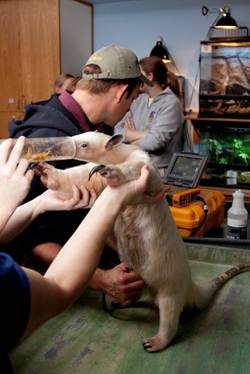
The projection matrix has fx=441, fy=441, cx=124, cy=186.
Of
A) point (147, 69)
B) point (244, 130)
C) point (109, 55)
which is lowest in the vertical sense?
point (244, 130)

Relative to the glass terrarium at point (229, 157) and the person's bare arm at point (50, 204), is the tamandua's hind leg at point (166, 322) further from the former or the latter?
the glass terrarium at point (229, 157)

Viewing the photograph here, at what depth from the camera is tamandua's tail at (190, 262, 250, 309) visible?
131 centimetres

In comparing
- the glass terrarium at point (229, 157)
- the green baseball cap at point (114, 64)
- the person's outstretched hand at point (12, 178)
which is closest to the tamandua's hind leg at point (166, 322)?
the person's outstretched hand at point (12, 178)

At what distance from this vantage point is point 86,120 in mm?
1507

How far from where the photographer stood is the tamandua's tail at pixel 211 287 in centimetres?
131

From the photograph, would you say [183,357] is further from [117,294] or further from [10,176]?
[10,176]

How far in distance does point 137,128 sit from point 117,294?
7.03 ft

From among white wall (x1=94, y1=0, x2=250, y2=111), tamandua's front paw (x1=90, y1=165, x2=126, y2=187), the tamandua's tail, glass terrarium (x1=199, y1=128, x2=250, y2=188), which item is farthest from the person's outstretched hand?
white wall (x1=94, y1=0, x2=250, y2=111)

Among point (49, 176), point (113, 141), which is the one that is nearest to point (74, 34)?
point (113, 141)

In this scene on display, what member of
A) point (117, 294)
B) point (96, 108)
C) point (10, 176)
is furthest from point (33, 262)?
point (10, 176)

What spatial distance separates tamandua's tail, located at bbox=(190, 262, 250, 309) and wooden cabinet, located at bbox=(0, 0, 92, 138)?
3.48 meters

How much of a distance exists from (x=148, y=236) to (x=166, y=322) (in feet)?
0.77

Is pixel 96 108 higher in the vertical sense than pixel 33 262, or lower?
Result: higher

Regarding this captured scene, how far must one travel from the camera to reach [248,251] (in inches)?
63.3
